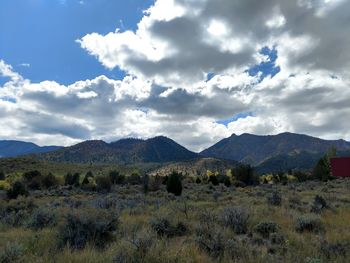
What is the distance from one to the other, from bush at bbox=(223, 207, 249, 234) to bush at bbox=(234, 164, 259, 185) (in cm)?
6746

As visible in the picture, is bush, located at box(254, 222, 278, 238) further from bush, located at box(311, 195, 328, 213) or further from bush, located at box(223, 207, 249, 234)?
bush, located at box(311, 195, 328, 213)

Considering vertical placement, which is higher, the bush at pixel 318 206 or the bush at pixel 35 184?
the bush at pixel 35 184

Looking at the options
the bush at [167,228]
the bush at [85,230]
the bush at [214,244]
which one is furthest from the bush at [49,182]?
the bush at [214,244]

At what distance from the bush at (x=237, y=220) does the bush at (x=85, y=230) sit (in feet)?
12.7

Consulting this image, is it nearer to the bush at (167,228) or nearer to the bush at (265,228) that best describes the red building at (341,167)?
the bush at (265,228)

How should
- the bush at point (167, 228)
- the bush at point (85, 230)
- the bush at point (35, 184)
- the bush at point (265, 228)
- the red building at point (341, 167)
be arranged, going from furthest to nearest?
the bush at point (35, 184)
the bush at point (265, 228)
the bush at point (167, 228)
the bush at point (85, 230)
the red building at point (341, 167)

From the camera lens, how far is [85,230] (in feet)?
32.2

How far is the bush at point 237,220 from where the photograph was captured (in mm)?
11531

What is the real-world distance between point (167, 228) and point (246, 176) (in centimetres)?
7103

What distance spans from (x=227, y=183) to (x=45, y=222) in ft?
193

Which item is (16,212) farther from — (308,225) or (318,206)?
(318,206)

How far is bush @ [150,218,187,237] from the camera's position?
1100cm

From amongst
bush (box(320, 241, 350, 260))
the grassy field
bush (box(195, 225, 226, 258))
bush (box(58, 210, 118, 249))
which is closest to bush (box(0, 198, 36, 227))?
the grassy field

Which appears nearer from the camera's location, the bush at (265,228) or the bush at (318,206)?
the bush at (265,228)
